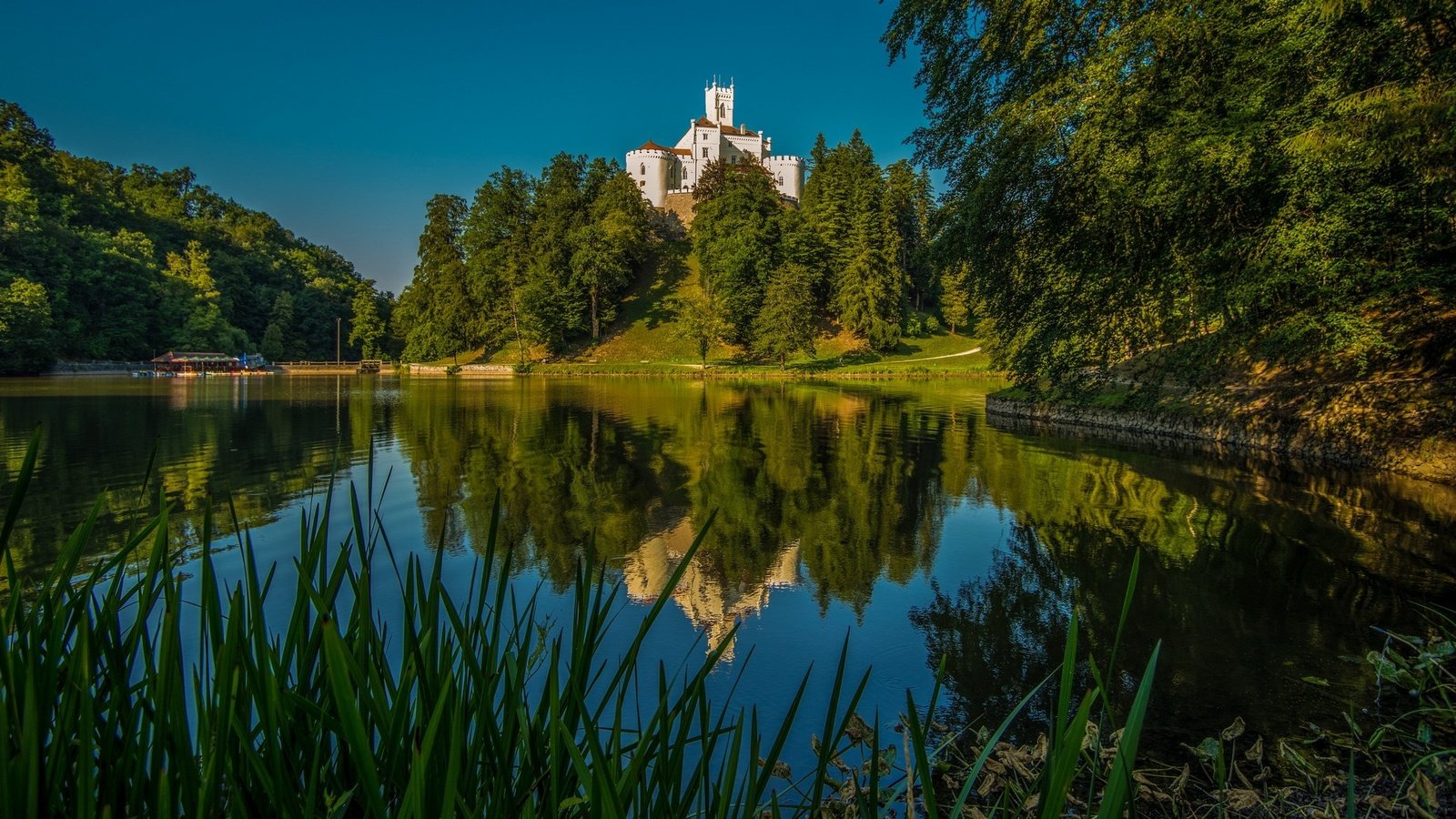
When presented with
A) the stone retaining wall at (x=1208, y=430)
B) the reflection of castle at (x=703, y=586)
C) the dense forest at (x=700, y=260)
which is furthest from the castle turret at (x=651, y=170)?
the reflection of castle at (x=703, y=586)

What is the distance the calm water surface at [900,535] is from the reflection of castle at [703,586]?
0.03 metres

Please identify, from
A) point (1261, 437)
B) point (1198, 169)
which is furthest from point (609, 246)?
point (1198, 169)

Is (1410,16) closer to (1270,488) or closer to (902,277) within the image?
(1270,488)

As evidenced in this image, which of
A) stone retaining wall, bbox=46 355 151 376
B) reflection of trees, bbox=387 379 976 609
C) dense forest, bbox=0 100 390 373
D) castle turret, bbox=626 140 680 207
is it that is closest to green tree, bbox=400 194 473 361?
dense forest, bbox=0 100 390 373

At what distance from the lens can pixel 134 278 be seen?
217 ft

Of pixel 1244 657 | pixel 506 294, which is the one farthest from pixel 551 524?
pixel 506 294

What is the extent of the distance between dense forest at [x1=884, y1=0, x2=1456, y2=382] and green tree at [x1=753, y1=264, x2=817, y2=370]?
134 ft

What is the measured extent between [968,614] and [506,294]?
7063cm

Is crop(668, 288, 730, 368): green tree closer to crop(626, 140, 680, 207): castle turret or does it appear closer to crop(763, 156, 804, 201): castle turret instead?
crop(626, 140, 680, 207): castle turret

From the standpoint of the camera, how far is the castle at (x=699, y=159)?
4126 inches

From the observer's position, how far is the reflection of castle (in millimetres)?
6148

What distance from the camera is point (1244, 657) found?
512 centimetres

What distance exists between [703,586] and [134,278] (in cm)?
7933

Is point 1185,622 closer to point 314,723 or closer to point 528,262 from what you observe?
point 314,723
